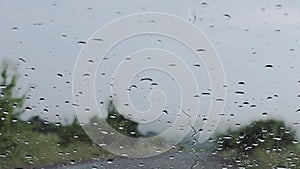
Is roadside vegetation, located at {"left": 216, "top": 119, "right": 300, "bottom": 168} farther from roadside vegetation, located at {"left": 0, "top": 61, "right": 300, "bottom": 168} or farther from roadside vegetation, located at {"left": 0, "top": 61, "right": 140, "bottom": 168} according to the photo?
roadside vegetation, located at {"left": 0, "top": 61, "right": 140, "bottom": 168}

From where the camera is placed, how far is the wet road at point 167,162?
4.91 metres

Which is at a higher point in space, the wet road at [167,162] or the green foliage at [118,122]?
the green foliage at [118,122]

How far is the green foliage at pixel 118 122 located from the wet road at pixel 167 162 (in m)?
0.21

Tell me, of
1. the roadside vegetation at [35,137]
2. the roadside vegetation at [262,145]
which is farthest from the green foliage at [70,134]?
the roadside vegetation at [262,145]

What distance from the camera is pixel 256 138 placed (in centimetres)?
489

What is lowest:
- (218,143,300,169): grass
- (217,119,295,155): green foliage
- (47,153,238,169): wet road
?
(47,153,238,169): wet road

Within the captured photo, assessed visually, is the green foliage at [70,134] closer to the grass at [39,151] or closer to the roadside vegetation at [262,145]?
the grass at [39,151]

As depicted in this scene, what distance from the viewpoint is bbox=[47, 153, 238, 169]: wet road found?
4906 mm

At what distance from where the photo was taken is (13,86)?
16.0ft

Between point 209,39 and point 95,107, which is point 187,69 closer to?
point 209,39

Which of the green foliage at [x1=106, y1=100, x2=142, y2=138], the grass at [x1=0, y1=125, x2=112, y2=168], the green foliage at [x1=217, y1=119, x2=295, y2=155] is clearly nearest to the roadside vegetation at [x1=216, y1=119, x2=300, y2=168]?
the green foliage at [x1=217, y1=119, x2=295, y2=155]

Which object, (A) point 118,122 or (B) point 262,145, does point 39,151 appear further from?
(B) point 262,145

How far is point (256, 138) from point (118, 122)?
3.20ft

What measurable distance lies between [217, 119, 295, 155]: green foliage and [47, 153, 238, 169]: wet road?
124 millimetres
